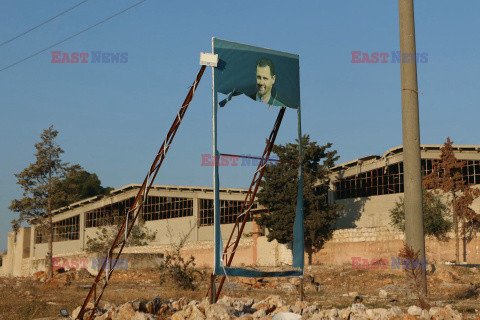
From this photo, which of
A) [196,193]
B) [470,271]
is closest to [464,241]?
[470,271]

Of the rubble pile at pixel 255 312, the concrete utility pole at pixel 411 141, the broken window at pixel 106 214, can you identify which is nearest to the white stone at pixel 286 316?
the rubble pile at pixel 255 312

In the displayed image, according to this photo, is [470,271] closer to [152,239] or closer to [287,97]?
[287,97]

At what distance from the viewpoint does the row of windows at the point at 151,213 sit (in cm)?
4881

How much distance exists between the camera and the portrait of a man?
45.2 feet

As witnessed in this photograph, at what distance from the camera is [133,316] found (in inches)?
481

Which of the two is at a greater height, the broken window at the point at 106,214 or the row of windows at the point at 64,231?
the broken window at the point at 106,214

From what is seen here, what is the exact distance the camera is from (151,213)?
5394cm

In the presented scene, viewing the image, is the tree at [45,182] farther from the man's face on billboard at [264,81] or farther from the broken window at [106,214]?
the man's face on billboard at [264,81]

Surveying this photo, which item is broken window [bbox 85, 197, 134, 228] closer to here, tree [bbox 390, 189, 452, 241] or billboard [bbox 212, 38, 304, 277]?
tree [bbox 390, 189, 452, 241]

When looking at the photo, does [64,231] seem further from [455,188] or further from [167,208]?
[455,188]

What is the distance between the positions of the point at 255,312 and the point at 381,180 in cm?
3175

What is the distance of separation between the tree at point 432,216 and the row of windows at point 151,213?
12062mm

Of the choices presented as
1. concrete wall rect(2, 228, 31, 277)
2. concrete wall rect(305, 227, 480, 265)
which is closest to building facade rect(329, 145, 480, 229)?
concrete wall rect(305, 227, 480, 265)

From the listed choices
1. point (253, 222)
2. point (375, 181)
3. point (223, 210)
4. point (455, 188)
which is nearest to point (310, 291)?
point (455, 188)
